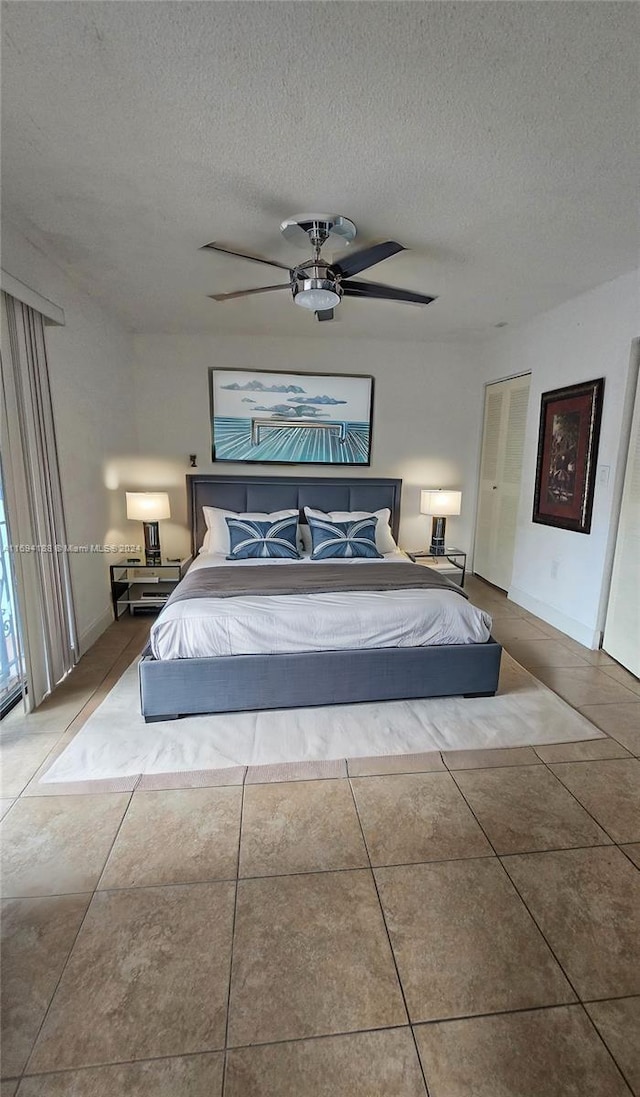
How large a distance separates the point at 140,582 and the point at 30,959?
10.1ft

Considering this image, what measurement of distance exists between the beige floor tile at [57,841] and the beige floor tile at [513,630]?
9.67 feet

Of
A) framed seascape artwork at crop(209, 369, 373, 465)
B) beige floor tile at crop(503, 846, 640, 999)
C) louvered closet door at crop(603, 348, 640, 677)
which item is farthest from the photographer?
framed seascape artwork at crop(209, 369, 373, 465)

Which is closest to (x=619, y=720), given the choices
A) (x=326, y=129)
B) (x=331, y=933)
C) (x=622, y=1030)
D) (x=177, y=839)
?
(x=622, y=1030)

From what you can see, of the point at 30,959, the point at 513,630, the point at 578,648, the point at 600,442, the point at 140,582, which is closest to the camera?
the point at 30,959

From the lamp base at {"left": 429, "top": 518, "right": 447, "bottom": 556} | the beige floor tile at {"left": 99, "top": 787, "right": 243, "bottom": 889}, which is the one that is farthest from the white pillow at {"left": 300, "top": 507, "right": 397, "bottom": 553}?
the beige floor tile at {"left": 99, "top": 787, "right": 243, "bottom": 889}

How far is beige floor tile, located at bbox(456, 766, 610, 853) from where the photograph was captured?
180 centimetres

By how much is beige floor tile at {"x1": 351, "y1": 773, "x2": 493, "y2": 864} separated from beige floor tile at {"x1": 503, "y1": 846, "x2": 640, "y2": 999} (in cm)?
19

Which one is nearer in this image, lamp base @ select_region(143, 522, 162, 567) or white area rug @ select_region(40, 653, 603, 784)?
white area rug @ select_region(40, 653, 603, 784)

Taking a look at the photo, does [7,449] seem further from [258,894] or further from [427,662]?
[427,662]

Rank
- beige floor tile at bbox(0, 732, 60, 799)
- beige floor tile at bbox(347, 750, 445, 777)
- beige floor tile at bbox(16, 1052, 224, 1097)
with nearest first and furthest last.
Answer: beige floor tile at bbox(16, 1052, 224, 1097), beige floor tile at bbox(0, 732, 60, 799), beige floor tile at bbox(347, 750, 445, 777)

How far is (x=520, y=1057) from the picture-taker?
116 cm

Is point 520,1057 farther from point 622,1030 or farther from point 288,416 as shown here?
point 288,416

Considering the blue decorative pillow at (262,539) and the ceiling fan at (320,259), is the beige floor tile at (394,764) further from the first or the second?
the ceiling fan at (320,259)

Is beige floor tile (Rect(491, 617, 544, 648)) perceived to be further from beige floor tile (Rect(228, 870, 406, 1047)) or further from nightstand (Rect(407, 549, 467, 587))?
beige floor tile (Rect(228, 870, 406, 1047))
